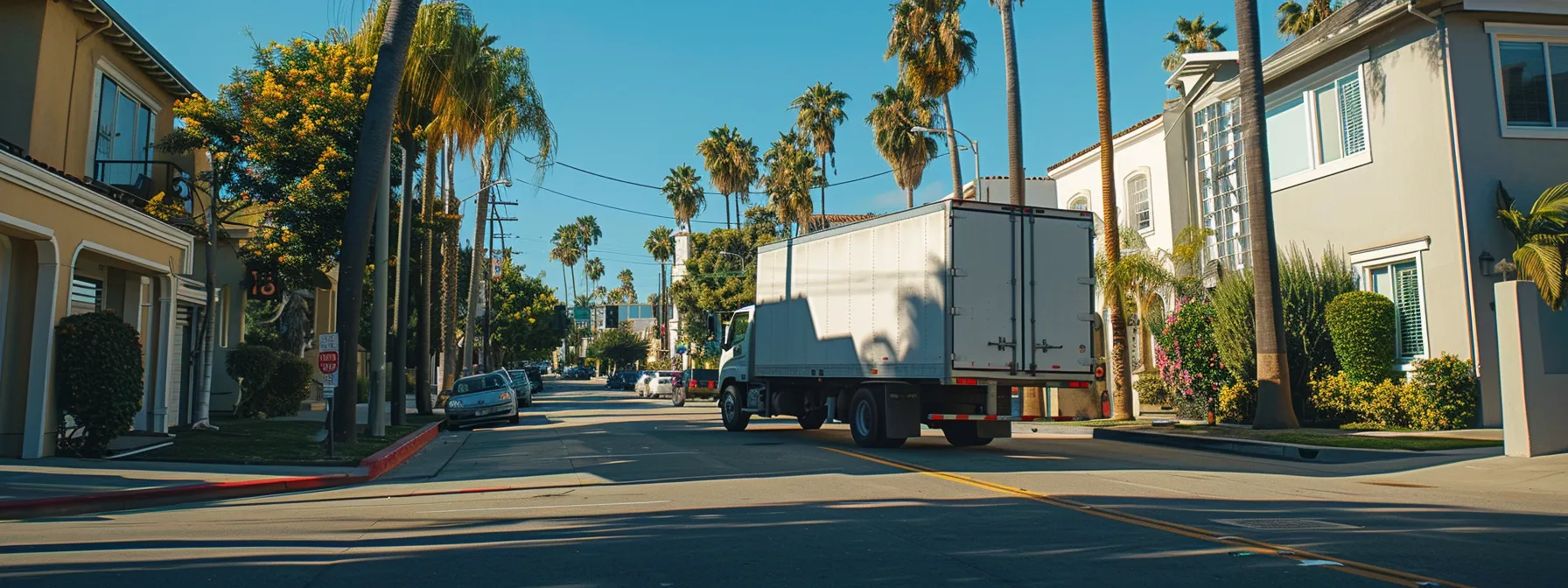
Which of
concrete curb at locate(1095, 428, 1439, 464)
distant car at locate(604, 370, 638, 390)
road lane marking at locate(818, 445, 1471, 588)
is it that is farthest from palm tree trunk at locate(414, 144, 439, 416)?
distant car at locate(604, 370, 638, 390)

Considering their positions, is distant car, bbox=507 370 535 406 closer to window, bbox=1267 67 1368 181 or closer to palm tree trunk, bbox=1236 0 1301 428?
window, bbox=1267 67 1368 181

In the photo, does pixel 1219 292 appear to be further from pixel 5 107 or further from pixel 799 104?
pixel 799 104

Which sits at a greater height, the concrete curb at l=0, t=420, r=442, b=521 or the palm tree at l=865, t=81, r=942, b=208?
the palm tree at l=865, t=81, r=942, b=208

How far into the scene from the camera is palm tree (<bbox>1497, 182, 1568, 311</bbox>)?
16.2 m

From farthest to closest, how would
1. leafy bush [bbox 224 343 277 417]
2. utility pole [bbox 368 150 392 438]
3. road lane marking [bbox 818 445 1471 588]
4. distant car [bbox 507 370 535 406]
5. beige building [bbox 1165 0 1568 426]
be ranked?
distant car [bbox 507 370 535 406], leafy bush [bbox 224 343 277 417], utility pole [bbox 368 150 392 438], beige building [bbox 1165 0 1568 426], road lane marking [bbox 818 445 1471 588]

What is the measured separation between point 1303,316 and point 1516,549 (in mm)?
14133

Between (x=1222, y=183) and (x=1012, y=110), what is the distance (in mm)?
5146

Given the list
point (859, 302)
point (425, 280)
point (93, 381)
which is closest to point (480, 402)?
point (425, 280)

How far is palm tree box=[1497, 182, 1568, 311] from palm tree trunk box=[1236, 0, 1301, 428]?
11.6ft

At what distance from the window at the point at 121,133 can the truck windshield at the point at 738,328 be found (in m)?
11.9

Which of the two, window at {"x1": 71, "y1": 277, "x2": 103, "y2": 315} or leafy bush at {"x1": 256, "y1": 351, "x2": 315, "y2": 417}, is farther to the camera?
leafy bush at {"x1": 256, "y1": 351, "x2": 315, "y2": 417}

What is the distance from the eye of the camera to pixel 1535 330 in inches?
547

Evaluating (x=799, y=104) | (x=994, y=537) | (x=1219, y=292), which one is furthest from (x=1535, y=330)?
(x=799, y=104)

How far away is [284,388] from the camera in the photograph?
1037 inches
